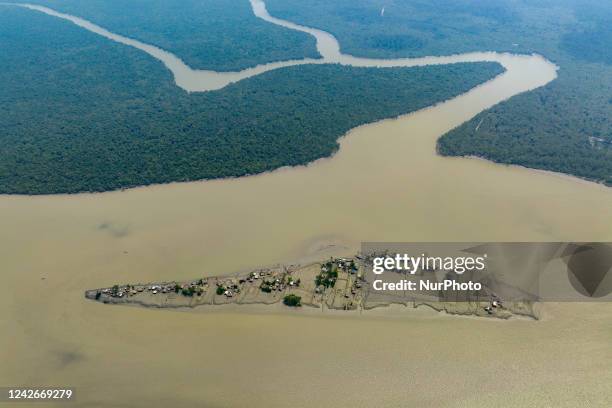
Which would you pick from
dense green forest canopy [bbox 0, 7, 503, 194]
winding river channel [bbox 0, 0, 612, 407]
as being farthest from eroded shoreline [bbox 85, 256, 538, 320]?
dense green forest canopy [bbox 0, 7, 503, 194]

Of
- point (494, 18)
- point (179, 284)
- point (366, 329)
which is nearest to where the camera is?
point (366, 329)

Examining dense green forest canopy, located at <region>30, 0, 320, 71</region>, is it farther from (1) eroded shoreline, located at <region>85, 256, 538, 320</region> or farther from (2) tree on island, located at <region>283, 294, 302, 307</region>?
(2) tree on island, located at <region>283, 294, 302, 307</region>

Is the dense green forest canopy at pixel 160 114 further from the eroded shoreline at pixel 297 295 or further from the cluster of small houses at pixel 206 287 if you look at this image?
the eroded shoreline at pixel 297 295

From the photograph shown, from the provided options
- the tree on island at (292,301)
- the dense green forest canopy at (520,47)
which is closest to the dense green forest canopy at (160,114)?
the dense green forest canopy at (520,47)

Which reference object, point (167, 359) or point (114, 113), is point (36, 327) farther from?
point (114, 113)

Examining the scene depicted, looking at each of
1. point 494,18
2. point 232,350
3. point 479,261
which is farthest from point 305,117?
point 494,18

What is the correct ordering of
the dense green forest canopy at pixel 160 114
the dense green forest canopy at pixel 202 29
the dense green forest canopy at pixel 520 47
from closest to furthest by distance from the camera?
1. the dense green forest canopy at pixel 160 114
2. the dense green forest canopy at pixel 520 47
3. the dense green forest canopy at pixel 202 29
